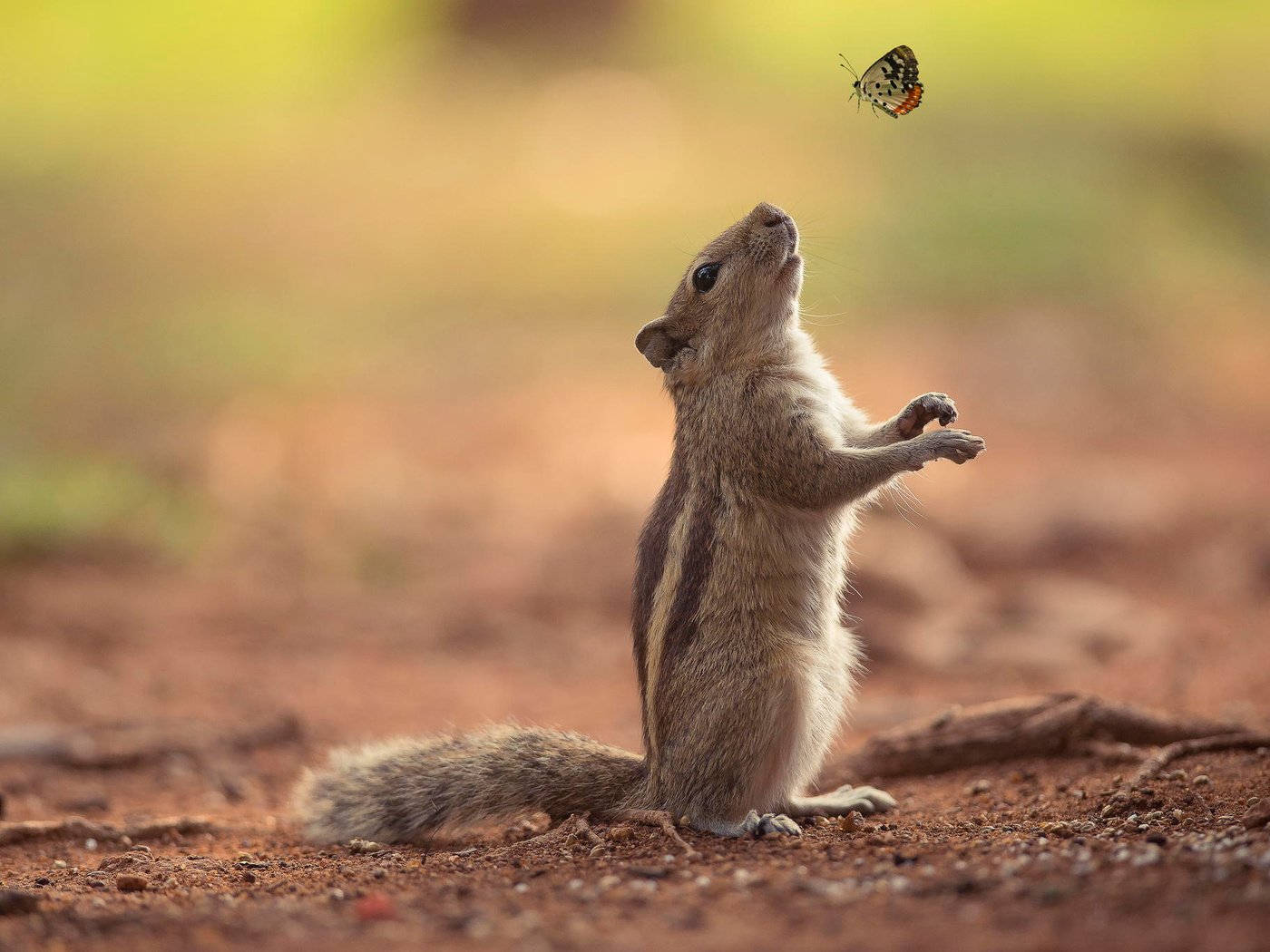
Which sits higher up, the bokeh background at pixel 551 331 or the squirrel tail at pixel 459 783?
the bokeh background at pixel 551 331

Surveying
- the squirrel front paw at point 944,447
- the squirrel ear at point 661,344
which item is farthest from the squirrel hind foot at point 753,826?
the squirrel ear at point 661,344

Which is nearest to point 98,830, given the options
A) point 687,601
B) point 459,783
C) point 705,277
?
point 459,783

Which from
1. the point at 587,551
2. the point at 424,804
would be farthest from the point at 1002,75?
the point at 424,804

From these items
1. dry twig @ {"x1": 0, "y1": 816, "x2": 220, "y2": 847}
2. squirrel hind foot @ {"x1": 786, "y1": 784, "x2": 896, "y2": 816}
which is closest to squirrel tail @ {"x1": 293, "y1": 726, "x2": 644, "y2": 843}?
dry twig @ {"x1": 0, "y1": 816, "x2": 220, "y2": 847}

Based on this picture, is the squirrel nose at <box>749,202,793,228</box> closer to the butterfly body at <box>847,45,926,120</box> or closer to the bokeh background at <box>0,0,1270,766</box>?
the bokeh background at <box>0,0,1270,766</box>

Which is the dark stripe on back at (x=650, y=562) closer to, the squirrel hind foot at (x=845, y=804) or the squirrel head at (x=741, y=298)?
the squirrel head at (x=741, y=298)
